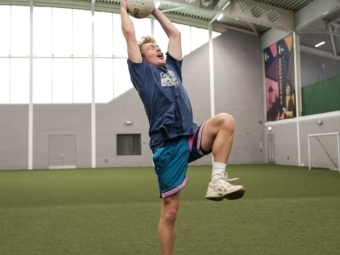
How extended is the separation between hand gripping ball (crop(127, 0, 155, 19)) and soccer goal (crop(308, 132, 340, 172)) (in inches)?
632

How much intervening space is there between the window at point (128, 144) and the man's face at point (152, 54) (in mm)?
22919

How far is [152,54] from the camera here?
3516mm

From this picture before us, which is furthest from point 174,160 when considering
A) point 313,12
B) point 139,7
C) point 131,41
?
point 313,12

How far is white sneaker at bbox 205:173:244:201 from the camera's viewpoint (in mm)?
2869

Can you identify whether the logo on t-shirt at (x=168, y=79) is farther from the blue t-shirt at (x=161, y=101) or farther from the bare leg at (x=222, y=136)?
the bare leg at (x=222, y=136)

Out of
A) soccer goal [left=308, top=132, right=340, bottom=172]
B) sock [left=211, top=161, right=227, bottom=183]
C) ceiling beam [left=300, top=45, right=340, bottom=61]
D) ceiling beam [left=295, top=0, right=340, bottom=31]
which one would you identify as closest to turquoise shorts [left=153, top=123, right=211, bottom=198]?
sock [left=211, top=161, right=227, bottom=183]

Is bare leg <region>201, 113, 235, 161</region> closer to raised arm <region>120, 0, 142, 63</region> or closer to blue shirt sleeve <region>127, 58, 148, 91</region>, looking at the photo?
blue shirt sleeve <region>127, 58, 148, 91</region>

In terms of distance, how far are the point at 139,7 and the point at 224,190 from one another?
1834 mm

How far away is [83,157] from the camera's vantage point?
2595cm

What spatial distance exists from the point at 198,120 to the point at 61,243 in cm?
2245

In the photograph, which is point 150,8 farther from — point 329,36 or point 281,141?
point 281,141

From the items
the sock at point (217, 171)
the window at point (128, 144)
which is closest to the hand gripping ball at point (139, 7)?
the sock at point (217, 171)

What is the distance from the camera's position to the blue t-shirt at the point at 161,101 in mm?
3308

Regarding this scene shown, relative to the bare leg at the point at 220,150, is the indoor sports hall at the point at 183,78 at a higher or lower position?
higher
